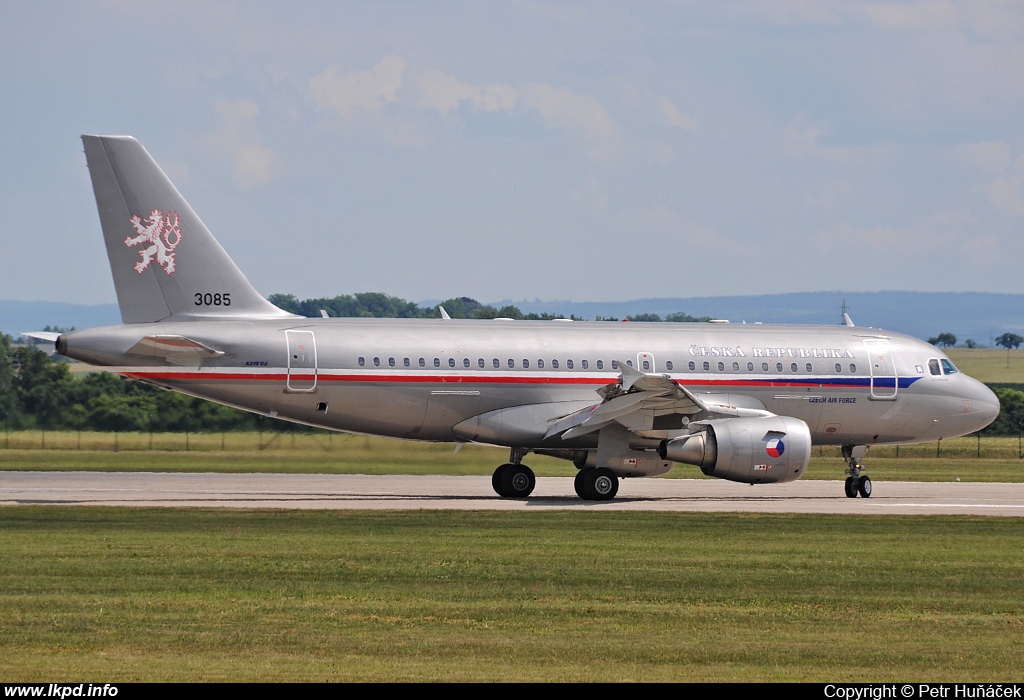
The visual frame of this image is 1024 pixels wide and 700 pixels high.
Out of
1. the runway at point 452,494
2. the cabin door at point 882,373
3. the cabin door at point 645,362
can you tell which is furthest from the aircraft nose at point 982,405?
the cabin door at point 645,362

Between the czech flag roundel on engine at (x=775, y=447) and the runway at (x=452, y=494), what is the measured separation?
4.08 feet

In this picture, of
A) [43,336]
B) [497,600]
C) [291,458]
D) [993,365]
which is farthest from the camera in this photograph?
[993,365]

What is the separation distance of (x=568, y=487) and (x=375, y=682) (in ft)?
81.4

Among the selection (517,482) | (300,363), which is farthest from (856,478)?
(300,363)

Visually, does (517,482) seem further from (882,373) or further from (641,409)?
(882,373)

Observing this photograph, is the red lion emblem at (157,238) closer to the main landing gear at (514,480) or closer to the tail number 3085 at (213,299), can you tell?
the tail number 3085 at (213,299)

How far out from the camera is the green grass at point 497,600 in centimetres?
1212

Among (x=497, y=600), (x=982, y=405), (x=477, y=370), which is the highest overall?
(x=477, y=370)

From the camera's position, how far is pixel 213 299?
29.8 metres

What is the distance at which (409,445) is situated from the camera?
37.4 metres

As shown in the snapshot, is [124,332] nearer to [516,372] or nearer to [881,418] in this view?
[516,372]

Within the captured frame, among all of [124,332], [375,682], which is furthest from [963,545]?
[124,332]

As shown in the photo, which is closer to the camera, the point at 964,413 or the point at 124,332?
the point at 124,332

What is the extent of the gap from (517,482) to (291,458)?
8654mm
